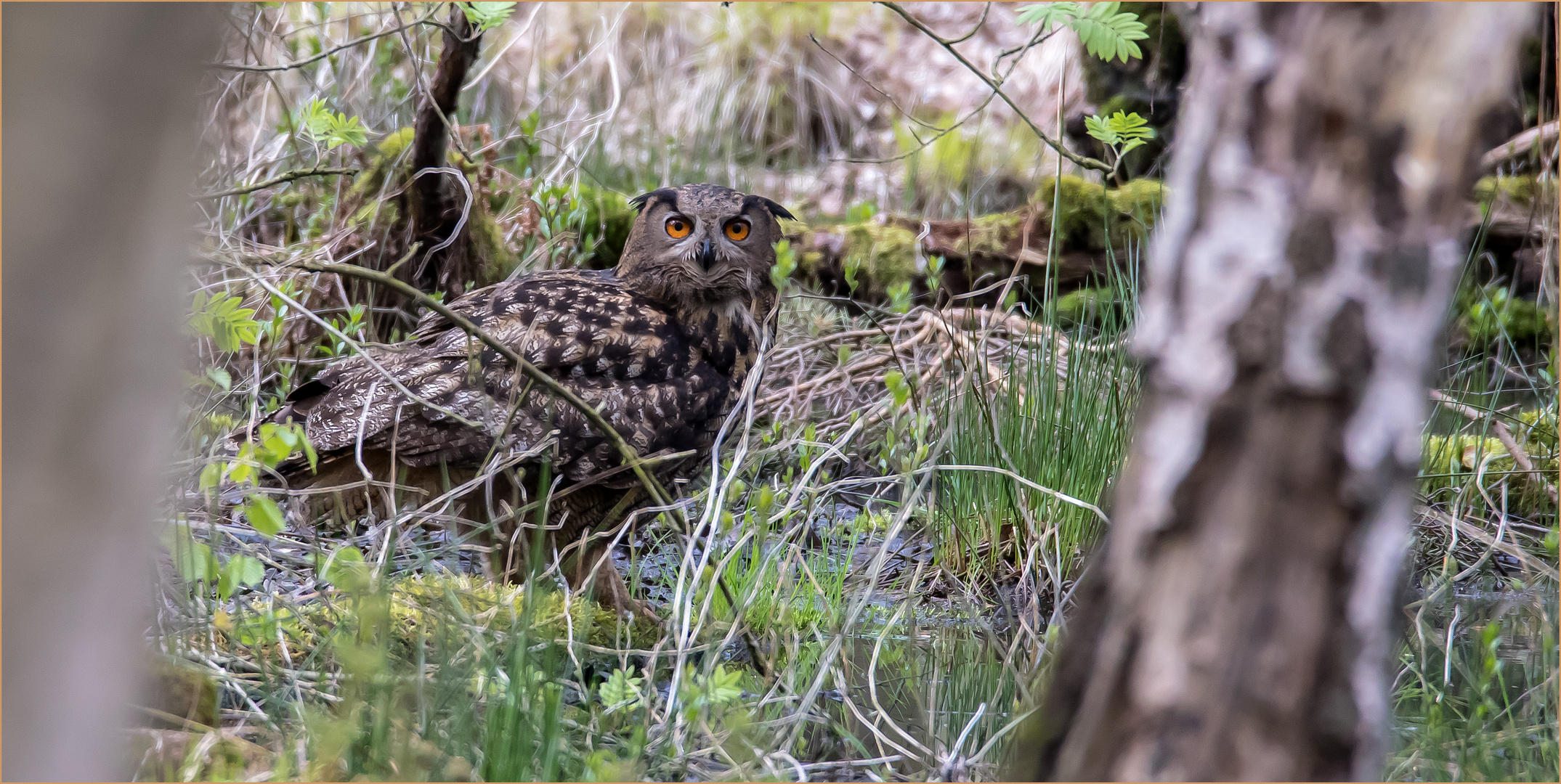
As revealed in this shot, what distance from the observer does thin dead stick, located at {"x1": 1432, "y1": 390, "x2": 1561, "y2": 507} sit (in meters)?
3.12

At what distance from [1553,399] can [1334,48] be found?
11.9 ft

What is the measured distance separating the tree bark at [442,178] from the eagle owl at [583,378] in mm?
984

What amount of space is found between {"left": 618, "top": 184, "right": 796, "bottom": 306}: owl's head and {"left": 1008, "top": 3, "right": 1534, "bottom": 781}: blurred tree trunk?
2259mm

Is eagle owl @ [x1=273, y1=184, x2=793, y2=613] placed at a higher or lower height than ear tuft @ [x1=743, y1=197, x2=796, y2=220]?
lower

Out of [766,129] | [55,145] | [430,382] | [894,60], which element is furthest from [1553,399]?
[894,60]

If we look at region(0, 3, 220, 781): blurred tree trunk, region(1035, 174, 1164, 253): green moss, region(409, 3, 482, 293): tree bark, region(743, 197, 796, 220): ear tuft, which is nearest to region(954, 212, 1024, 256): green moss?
region(1035, 174, 1164, 253): green moss

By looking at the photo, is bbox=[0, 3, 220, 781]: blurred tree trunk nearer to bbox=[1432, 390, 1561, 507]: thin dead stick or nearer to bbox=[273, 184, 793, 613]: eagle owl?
bbox=[273, 184, 793, 613]: eagle owl

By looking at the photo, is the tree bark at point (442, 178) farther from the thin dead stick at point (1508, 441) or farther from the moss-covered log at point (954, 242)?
the thin dead stick at point (1508, 441)

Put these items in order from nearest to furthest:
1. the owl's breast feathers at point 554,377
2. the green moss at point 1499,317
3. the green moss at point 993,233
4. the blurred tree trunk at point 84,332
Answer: the blurred tree trunk at point 84,332 → the owl's breast feathers at point 554,377 → the green moss at point 1499,317 → the green moss at point 993,233

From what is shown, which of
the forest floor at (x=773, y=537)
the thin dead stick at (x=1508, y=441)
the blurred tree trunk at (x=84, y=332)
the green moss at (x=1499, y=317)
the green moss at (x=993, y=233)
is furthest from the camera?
the green moss at (x=993, y=233)

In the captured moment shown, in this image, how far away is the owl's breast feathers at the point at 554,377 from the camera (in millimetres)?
2799

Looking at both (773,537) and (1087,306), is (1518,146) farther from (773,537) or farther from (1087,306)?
(773,537)

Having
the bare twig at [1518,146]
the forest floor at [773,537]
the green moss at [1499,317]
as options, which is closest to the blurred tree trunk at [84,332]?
the forest floor at [773,537]

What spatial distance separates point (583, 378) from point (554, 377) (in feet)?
0.30
